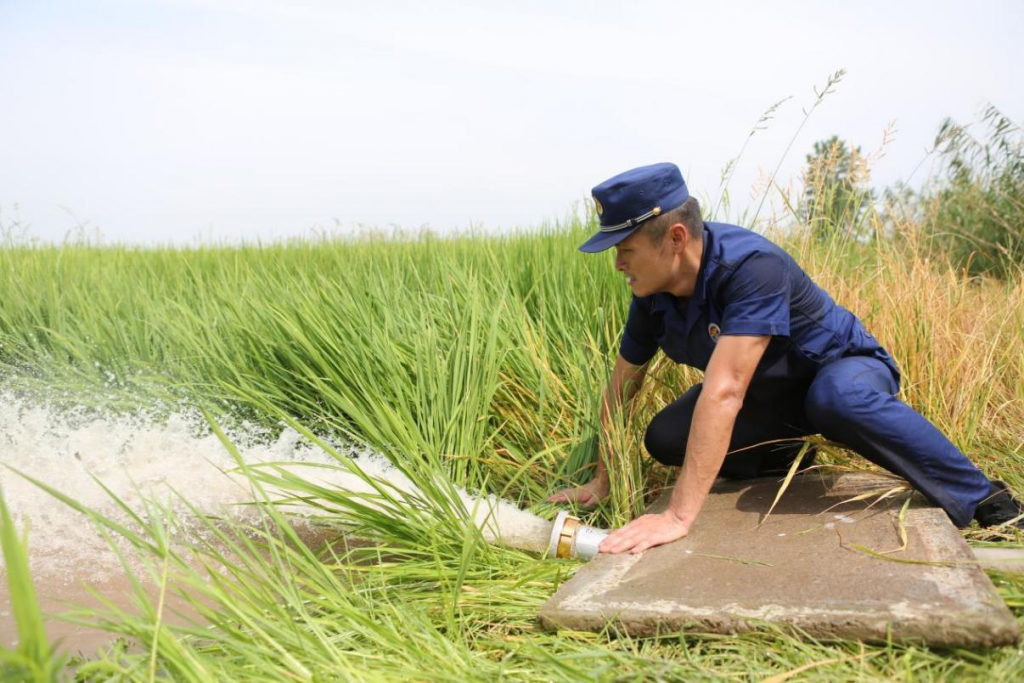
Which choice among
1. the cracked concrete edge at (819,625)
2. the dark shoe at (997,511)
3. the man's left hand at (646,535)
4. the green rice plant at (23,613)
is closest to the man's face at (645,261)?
the man's left hand at (646,535)

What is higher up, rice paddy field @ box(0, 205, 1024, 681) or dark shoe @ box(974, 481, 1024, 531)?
rice paddy field @ box(0, 205, 1024, 681)

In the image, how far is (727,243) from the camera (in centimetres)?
245

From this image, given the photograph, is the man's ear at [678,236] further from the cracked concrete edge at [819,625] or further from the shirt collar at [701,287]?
the cracked concrete edge at [819,625]

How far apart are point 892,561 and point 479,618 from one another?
1.06 m

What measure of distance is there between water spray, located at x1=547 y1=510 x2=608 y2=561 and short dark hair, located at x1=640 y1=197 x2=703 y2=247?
87 cm

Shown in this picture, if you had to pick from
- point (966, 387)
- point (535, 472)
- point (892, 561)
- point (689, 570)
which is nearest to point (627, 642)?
point (689, 570)

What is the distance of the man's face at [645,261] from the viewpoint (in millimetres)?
2445

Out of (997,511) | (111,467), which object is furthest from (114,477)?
(997,511)

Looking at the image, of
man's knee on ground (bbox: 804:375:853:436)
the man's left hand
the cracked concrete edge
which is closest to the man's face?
man's knee on ground (bbox: 804:375:853:436)

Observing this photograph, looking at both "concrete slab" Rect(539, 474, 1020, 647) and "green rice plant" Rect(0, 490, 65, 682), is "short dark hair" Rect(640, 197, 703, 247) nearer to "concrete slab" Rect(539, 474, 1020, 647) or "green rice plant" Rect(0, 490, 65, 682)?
"concrete slab" Rect(539, 474, 1020, 647)

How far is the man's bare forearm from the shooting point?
7.57ft

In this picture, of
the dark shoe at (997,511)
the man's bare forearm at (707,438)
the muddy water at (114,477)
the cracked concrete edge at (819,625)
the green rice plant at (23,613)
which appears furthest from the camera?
the muddy water at (114,477)

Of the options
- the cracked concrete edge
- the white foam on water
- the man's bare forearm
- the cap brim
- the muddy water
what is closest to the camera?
the cracked concrete edge

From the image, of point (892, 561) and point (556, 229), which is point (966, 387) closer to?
point (892, 561)
